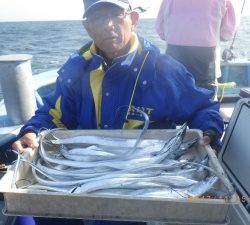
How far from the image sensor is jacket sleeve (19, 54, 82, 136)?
8.87ft

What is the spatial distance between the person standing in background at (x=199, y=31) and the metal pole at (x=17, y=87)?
5.94 feet

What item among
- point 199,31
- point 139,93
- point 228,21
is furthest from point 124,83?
point 228,21

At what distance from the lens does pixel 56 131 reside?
246 cm

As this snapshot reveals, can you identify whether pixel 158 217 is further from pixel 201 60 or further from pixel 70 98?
pixel 201 60

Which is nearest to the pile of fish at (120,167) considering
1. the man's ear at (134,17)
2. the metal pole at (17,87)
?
the man's ear at (134,17)

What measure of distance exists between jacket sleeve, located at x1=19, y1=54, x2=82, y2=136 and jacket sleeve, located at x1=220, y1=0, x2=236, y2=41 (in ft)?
7.28

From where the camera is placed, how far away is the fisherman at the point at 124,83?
2473 mm

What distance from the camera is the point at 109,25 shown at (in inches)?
95.7

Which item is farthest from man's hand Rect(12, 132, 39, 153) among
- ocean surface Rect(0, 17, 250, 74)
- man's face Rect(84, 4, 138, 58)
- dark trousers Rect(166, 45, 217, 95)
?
ocean surface Rect(0, 17, 250, 74)

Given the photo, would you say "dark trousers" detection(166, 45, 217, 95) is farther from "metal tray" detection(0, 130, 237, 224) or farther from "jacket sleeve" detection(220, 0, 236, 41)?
"metal tray" detection(0, 130, 237, 224)

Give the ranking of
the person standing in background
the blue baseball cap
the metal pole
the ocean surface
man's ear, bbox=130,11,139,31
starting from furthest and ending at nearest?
1. the ocean surface
2. the person standing in background
3. the metal pole
4. man's ear, bbox=130,11,139,31
5. the blue baseball cap

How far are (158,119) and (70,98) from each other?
0.73m

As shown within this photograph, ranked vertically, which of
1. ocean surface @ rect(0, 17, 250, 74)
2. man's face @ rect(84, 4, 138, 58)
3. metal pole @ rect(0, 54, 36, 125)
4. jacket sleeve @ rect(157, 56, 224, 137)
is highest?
man's face @ rect(84, 4, 138, 58)

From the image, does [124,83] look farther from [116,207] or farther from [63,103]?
[116,207]
